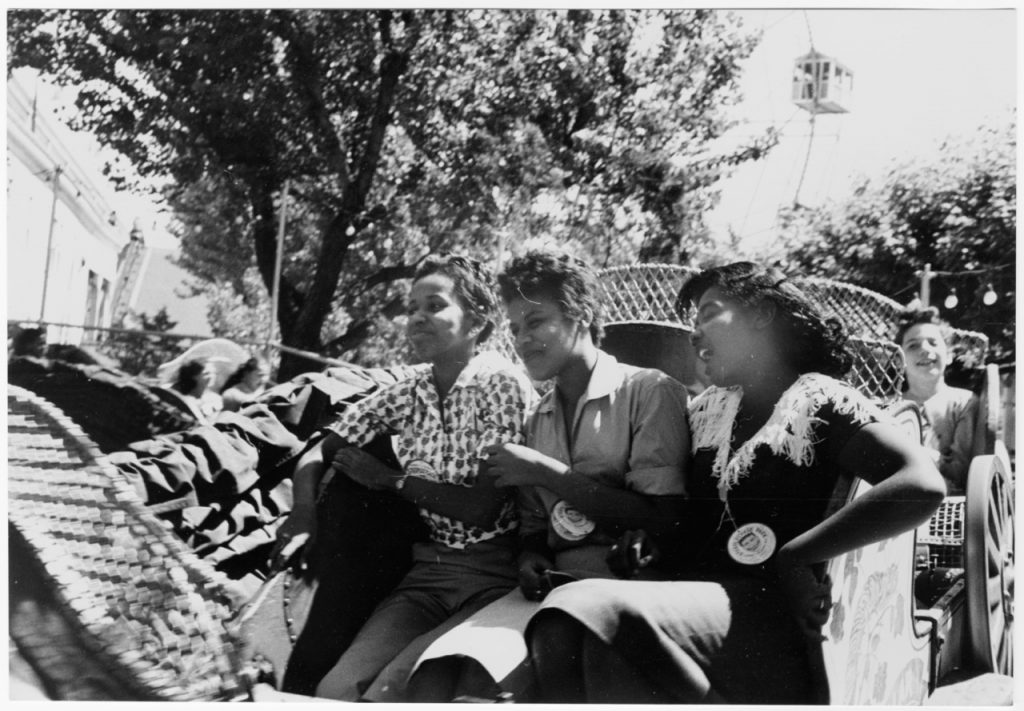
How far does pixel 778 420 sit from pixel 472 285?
933 mm

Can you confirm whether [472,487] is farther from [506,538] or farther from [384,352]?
[384,352]

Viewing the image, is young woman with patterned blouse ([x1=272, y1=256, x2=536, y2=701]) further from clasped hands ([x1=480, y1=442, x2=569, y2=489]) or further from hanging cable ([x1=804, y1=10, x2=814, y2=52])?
hanging cable ([x1=804, y1=10, x2=814, y2=52])

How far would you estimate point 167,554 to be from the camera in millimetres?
3213

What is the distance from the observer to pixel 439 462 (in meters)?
3.13

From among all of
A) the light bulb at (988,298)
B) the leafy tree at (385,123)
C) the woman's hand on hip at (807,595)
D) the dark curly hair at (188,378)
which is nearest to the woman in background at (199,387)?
the dark curly hair at (188,378)

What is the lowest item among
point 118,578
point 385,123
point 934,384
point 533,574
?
point 118,578

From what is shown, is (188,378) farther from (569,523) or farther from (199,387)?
(569,523)

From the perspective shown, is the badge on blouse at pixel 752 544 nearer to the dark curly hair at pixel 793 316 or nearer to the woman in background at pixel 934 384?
the dark curly hair at pixel 793 316

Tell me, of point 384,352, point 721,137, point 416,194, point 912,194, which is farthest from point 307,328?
point 912,194

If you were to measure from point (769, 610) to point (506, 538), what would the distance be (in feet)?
2.45

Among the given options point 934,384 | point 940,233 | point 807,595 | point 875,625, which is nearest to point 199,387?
point 807,595

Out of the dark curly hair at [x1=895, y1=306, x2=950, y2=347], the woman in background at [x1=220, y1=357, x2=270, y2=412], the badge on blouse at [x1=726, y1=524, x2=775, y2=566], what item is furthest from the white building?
the dark curly hair at [x1=895, y1=306, x2=950, y2=347]

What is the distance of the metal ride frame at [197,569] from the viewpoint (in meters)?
3.15

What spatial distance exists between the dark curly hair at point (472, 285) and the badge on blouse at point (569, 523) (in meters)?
0.54
